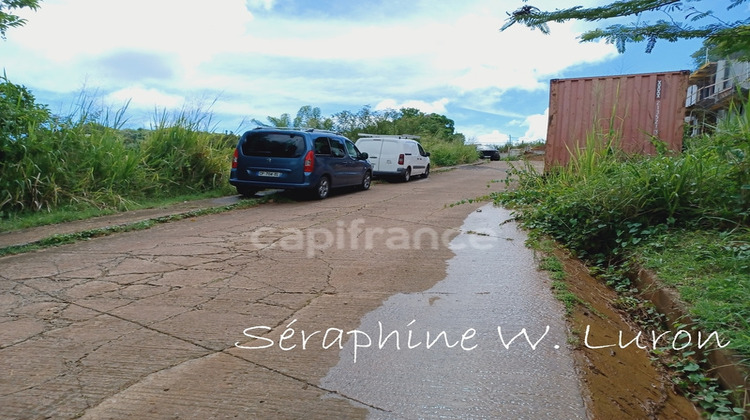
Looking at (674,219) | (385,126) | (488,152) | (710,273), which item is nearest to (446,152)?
(385,126)

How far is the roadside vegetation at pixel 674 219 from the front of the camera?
4277mm

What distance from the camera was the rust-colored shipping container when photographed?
10133mm

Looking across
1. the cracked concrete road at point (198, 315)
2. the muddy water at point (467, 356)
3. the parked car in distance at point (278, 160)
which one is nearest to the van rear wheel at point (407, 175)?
the parked car in distance at point (278, 160)

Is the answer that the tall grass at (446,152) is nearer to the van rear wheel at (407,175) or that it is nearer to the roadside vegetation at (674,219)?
the van rear wheel at (407,175)

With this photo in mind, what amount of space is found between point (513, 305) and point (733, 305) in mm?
1497

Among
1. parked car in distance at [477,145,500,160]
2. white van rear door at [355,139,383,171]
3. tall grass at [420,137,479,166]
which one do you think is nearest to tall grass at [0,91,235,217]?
white van rear door at [355,139,383,171]

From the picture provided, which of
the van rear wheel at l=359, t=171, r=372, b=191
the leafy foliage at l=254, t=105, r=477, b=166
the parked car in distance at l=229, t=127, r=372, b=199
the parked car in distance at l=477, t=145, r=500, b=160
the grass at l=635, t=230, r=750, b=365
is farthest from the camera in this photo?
the parked car in distance at l=477, t=145, r=500, b=160

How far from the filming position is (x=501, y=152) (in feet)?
157

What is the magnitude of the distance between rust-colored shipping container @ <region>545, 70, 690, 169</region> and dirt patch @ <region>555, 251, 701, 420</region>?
20.2 ft

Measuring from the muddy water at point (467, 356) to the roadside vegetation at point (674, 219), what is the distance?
1127 millimetres

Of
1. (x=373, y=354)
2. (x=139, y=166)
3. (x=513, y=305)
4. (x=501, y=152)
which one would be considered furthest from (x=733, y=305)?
(x=501, y=152)

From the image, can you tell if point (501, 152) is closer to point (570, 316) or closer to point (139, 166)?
point (139, 166)

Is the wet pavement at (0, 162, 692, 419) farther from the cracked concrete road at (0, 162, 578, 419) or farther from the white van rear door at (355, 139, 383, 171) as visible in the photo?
the white van rear door at (355, 139, 383, 171)

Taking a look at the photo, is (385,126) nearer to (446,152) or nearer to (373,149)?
(446,152)
